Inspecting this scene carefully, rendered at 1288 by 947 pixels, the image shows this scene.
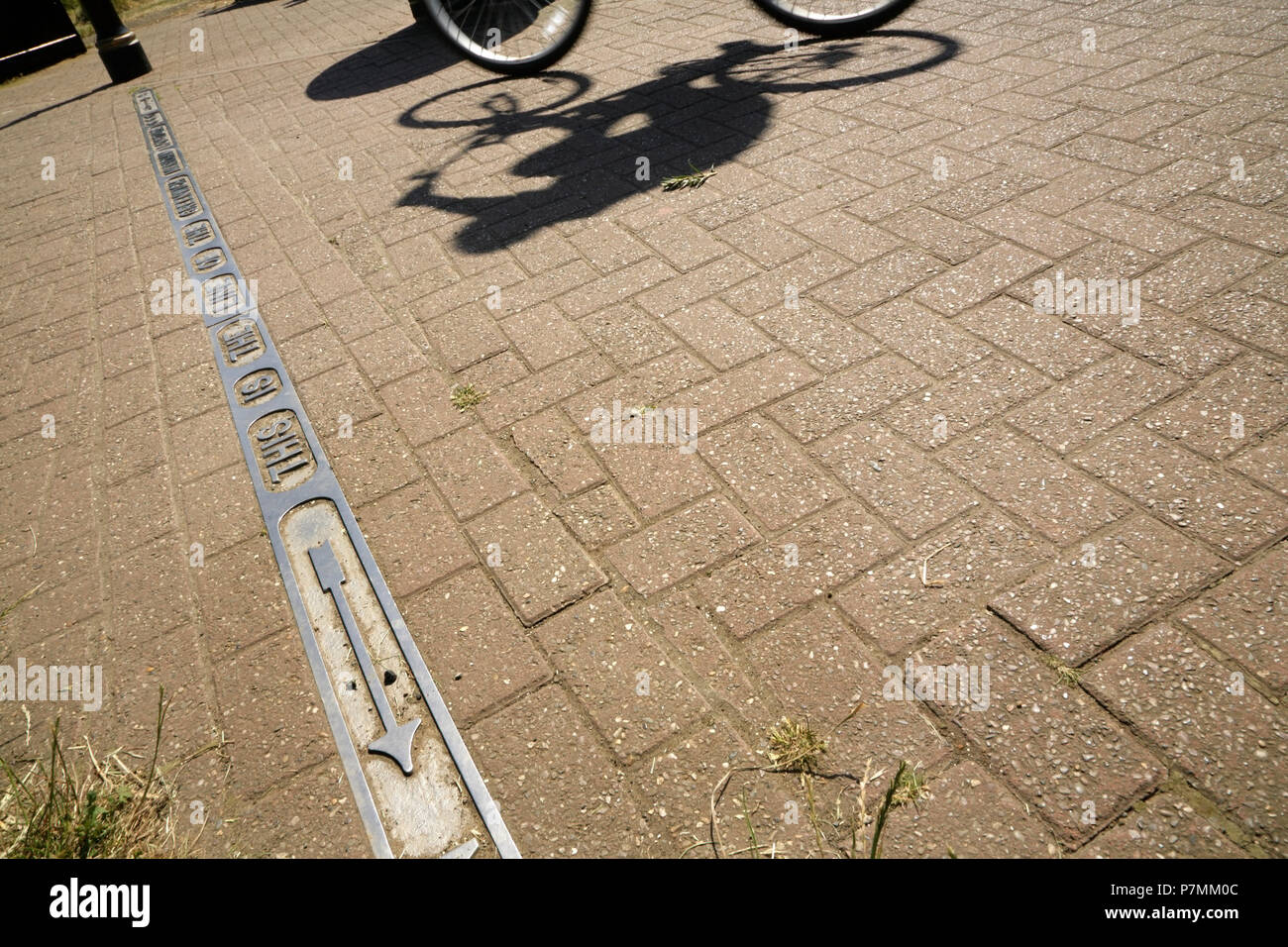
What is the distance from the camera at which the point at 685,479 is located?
103 inches

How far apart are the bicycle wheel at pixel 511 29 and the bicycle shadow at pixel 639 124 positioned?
0.31 meters

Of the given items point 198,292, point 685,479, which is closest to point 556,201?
point 198,292

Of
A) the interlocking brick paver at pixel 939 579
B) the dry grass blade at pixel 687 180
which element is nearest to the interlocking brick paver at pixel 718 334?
the interlocking brick paver at pixel 939 579

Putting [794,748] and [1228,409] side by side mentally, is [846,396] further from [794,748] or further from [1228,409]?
[794,748]

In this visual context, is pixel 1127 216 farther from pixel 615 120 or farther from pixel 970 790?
pixel 615 120

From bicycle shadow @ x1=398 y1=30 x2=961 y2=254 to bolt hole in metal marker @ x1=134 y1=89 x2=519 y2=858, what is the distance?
1402mm

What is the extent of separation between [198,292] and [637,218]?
2507 millimetres

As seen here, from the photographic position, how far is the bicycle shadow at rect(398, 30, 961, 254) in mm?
4387

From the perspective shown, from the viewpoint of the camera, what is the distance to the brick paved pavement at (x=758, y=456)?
1.88 meters

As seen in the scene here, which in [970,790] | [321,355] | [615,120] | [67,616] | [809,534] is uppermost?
[615,120]

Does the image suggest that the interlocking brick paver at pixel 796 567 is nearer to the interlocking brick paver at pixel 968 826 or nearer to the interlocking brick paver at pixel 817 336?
the interlocking brick paver at pixel 968 826

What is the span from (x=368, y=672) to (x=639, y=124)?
4149mm

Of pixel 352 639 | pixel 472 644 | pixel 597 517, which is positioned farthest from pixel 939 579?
pixel 352 639

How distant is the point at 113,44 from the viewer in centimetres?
908
